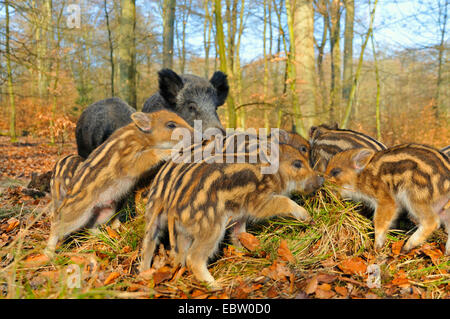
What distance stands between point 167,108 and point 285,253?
397 centimetres

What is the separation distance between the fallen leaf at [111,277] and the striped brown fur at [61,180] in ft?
4.73

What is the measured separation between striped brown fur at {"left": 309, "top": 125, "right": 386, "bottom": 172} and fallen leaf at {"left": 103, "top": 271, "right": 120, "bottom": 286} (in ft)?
8.41

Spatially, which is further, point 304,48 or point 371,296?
point 304,48

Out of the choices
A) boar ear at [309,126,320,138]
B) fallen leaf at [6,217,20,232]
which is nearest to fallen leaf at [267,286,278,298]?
boar ear at [309,126,320,138]

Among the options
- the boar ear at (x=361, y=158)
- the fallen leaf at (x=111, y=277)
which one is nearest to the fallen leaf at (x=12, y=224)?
the fallen leaf at (x=111, y=277)

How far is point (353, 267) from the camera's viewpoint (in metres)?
2.69

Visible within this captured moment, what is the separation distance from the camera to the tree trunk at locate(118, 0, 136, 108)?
8.79m

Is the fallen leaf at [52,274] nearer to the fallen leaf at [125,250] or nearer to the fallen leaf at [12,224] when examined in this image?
the fallen leaf at [125,250]

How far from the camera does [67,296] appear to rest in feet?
6.71

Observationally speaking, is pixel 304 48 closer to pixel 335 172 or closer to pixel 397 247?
pixel 335 172

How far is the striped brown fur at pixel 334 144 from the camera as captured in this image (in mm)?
4125

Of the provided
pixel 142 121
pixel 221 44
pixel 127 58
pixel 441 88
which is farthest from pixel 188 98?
pixel 441 88

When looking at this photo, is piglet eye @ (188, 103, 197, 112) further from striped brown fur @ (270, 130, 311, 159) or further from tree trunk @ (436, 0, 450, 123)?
tree trunk @ (436, 0, 450, 123)
